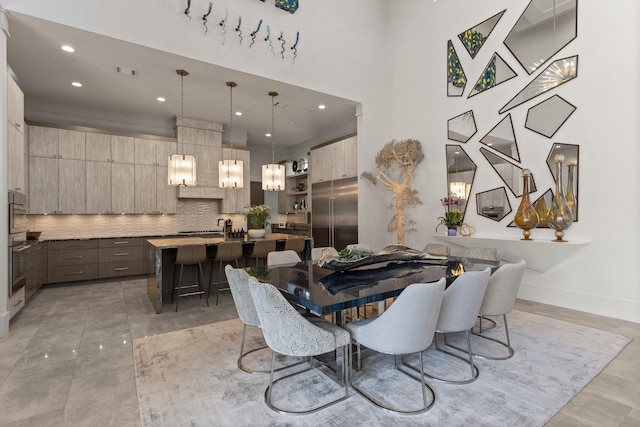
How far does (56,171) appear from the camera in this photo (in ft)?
18.9

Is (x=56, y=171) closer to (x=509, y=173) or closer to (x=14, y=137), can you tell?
(x=14, y=137)

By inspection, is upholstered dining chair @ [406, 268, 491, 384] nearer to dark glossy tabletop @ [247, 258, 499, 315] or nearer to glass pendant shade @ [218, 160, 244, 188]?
dark glossy tabletop @ [247, 258, 499, 315]

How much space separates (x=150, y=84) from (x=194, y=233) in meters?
3.18

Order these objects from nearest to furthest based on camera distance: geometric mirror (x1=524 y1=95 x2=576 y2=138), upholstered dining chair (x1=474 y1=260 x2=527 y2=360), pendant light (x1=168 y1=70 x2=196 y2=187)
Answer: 1. upholstered dining chair (x1=474 y1=260 x2=527 y2=360)
2. geometric mirror (x1=524 y1=95 x2=576 y2=138)
3. pendant light (x1=168 y1=70 x2=196 y2=187)

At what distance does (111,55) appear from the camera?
164 inches

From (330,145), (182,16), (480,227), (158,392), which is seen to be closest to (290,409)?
(158,392)

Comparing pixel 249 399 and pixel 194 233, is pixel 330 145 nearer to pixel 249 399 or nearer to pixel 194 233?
pixel 194 233

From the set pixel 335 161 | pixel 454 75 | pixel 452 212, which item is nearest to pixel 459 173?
pixel 452 212

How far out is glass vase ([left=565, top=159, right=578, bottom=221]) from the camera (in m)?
4.06

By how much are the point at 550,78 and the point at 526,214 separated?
1.82 m

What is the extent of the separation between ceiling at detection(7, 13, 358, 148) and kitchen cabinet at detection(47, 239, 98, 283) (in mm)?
2455

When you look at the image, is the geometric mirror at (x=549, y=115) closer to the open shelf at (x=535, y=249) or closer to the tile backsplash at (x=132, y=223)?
the open shelf at (x=535, y=249)

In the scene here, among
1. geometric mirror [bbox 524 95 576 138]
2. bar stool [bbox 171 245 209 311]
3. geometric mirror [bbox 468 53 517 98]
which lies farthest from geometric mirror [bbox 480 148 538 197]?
bar stool [bbox 171 245 209 311]

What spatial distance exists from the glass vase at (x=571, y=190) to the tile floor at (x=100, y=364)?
127 centimetres
